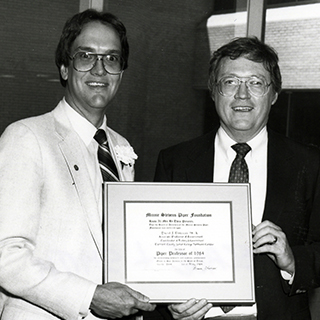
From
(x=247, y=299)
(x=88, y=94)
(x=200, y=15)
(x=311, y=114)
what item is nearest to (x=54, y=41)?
(x=200, y=15)

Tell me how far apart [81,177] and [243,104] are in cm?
94

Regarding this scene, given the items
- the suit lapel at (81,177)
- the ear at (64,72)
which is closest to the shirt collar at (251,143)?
the suit lapel at (81,177)

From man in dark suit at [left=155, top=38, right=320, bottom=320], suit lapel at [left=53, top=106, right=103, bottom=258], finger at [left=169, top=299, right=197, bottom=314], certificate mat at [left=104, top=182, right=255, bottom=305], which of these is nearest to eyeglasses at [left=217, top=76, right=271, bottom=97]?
man in dark suit at [left=155, top=38, right=320, bottom=320]

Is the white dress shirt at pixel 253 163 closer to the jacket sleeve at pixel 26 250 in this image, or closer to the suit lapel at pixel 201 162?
the suit lapel at pixel 201 162

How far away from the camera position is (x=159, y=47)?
684cm

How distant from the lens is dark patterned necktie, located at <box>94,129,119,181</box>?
2910 mm

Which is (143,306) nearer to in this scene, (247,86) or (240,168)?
(240,168)

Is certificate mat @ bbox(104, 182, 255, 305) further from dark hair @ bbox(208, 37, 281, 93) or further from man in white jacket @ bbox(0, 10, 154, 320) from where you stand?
dark hair @ bbox(208, 37, 281, 93)

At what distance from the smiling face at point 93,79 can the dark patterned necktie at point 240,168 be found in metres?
0.75

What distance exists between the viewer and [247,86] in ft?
9.88

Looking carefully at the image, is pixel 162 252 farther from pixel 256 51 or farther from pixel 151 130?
pixel 151 130

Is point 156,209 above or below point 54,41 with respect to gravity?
below

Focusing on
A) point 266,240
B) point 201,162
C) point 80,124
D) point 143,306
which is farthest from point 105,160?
point 266,240

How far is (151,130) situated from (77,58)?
3.89 m
